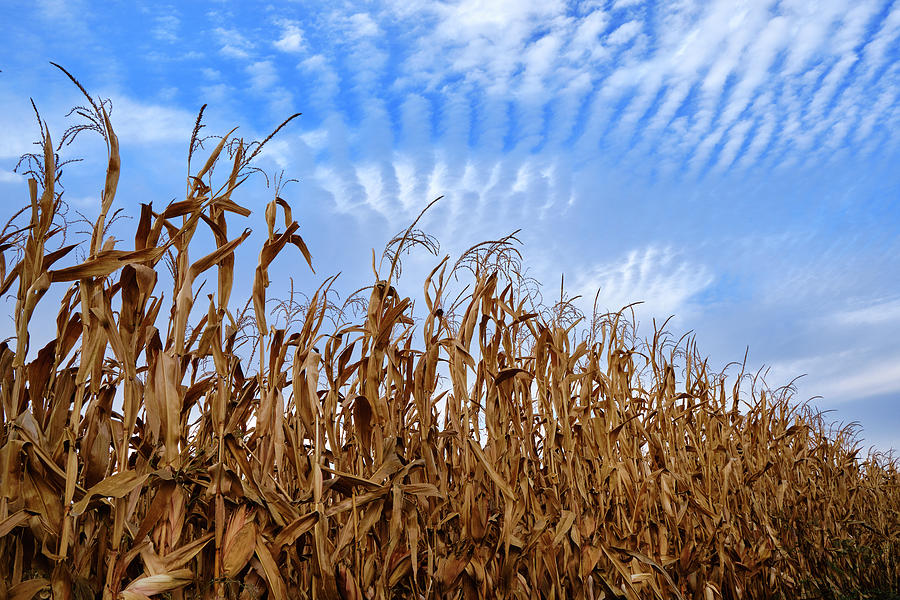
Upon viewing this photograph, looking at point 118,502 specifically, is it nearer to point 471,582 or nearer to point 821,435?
point 471,582

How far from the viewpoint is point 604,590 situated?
9.26 feet

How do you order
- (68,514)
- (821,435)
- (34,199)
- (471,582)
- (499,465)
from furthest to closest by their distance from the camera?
(821,435), (499,465), (471,582), (34,199), (68,514)

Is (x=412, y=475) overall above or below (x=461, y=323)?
below

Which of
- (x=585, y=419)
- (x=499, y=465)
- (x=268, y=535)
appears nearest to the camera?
(x=268, y=535)

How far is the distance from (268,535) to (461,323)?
1195 millimetres

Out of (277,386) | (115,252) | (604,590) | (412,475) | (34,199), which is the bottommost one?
(604,590)

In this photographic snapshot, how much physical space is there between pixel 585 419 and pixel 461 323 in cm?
102

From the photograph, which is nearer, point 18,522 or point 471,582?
point 18,522

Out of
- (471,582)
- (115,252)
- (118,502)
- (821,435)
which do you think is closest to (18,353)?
Answer: (115,252)

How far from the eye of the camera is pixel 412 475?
2551 millimetres

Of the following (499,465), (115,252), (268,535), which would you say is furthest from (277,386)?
(499,465)

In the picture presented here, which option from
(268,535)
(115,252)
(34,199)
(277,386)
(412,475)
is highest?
(34,199)

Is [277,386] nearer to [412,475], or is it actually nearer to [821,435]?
[412,475]

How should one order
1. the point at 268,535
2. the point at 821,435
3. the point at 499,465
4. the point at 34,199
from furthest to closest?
the point at 821,435 → the point at 499,465 → the point at 268,535 → the point at 34,199
